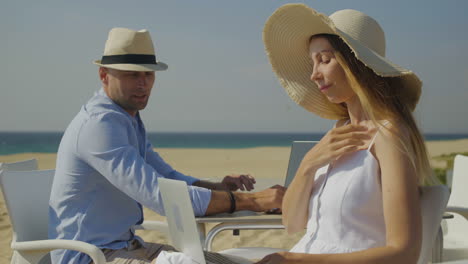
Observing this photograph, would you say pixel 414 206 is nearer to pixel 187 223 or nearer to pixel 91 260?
pixel 187 223

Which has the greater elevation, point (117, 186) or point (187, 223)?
point (187, 223)

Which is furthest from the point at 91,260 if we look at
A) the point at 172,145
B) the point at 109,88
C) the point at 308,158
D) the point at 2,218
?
the point at 172,145

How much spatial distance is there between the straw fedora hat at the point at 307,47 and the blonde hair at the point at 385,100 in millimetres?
47

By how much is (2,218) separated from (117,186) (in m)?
5.40

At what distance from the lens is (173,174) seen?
3742mm

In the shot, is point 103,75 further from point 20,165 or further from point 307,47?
point 307,47

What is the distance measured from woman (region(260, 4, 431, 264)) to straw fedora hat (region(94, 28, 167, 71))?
1.34 metres

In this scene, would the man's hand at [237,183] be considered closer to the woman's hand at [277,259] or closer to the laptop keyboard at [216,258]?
the laptop keyboard at [216,258]

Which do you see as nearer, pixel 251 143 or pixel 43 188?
pixel 43 188

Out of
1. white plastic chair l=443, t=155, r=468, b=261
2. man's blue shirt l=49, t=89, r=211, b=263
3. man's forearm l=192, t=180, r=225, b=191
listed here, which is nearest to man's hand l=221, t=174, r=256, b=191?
man's forearm l=192, t=180, r=225, b=191

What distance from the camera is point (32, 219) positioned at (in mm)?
3137

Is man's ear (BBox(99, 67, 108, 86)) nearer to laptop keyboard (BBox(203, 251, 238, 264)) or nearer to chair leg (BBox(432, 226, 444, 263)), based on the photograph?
laptop keyboard (BBox(203, 251, 238, 264))

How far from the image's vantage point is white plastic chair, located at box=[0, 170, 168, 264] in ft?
8.88

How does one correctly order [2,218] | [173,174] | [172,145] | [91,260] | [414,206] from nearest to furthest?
[414,206] < [91,260] < [173,174] < [2,218] < [172,145]
